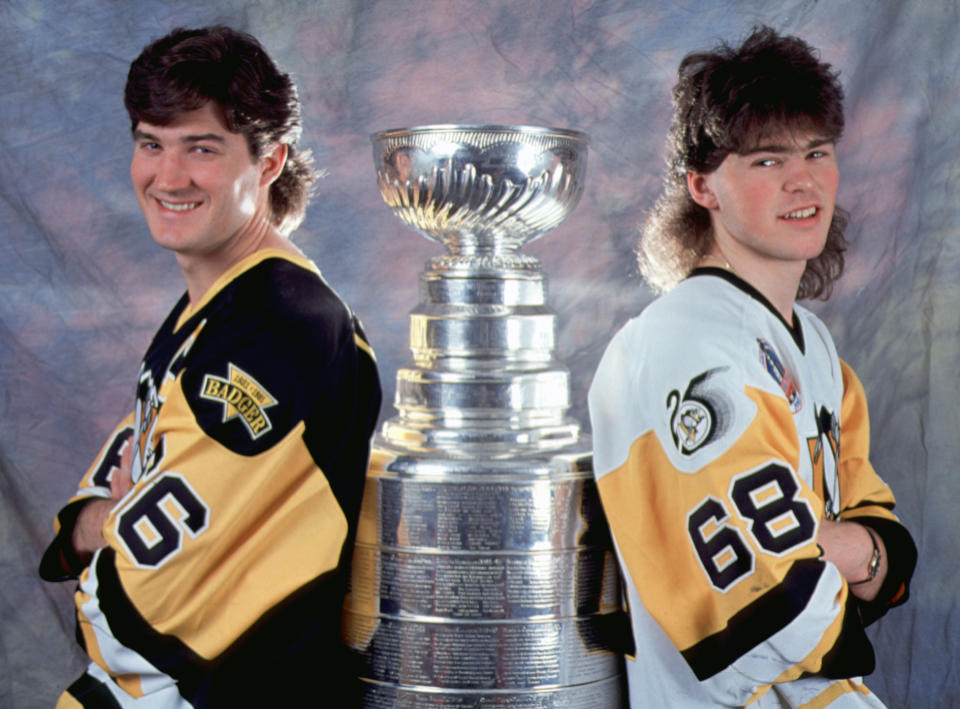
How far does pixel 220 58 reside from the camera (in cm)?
192

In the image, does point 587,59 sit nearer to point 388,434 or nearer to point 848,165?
point 848,165

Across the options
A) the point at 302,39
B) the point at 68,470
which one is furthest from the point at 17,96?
the point at 68,470

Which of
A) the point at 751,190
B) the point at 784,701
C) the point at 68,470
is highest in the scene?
the point at 751,190

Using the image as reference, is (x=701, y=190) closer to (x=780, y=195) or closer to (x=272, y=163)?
(x=780, y=195)

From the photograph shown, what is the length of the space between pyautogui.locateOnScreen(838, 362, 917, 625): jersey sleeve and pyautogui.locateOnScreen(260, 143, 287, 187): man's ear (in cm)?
101

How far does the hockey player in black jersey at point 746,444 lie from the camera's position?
5.65 feet

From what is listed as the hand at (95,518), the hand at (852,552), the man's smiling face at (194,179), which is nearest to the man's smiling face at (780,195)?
the hand at (852,552)

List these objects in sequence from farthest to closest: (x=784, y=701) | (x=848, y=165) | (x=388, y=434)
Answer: (x=848, y=165) < (x=388, y=434) < (x=784, y=701)

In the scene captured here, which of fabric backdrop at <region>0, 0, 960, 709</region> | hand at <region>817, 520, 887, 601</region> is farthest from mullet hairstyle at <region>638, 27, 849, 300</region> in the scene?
fabric backdrop at <region>0, 0, 960, 709</region>

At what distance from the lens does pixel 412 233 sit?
3117 millimetres

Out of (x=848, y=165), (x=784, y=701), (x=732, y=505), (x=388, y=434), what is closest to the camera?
(x=732, y=505)

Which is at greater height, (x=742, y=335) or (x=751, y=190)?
(x=751, y=190)

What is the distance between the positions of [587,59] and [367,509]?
1539mm

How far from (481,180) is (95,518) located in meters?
0.84
